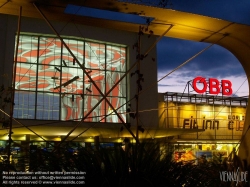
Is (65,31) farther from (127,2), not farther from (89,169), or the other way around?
(89,169)

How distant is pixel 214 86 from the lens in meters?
26.2

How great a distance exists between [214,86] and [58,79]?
10461 mm

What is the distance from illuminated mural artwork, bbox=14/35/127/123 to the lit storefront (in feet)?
12.3

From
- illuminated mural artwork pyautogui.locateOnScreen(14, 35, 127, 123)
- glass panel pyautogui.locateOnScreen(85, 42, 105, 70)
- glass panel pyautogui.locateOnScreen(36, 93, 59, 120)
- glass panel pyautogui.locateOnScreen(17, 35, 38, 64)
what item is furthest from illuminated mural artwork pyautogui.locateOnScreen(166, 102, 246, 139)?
glass panel pyautogui.locateOnScreen(17, 35, 38, 64)

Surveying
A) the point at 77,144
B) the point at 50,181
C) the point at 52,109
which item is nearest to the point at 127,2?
the point at 77,144

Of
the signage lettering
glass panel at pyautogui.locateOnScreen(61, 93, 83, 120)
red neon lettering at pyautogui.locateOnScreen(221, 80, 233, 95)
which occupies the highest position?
red neon lettering at pyautogui.locateOnScreen(221, 80, 233, 95)

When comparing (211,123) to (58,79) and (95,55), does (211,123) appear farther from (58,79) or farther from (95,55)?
(58,79)

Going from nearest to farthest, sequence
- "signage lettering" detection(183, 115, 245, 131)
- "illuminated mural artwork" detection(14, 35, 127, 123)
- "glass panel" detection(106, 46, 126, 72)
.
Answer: "illuminated mural artwork" detection(14, 35, 127, 123) < "glass panel" detection(106, 46, 126, 72) < "signage lettering" detection(183, 115, 245, 131)

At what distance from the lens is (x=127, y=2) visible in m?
6.03

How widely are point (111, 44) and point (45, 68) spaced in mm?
4323

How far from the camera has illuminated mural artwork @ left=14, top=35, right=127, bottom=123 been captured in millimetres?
21531

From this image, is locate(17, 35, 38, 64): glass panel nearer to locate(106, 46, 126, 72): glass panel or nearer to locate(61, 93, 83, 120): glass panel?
locate(61, 93, 83, 120): glass panel

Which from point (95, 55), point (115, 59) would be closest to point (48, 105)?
point (95, 55)

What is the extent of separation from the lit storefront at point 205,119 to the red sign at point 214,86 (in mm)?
641
